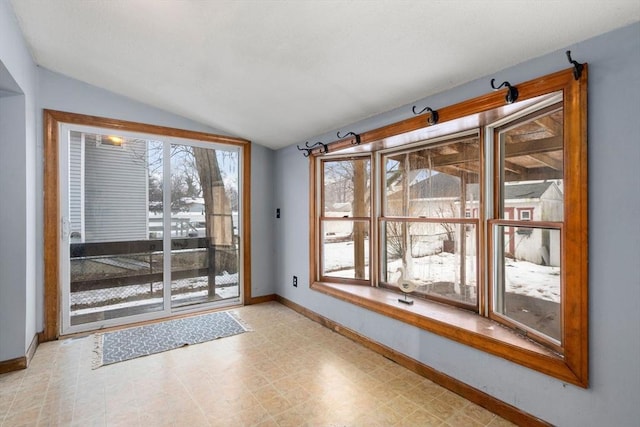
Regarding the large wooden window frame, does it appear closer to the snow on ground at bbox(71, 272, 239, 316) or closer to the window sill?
the window sill

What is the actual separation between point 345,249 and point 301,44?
210 centimetres

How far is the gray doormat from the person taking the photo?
2.64 metres

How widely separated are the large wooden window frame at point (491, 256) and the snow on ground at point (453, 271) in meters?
0.16

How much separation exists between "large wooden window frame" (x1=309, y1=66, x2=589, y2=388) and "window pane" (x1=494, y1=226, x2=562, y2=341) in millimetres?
86

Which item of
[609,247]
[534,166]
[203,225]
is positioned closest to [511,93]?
[534,166]

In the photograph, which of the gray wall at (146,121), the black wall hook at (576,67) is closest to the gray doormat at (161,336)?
the gray wall at (146,121)

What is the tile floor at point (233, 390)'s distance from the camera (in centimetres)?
182

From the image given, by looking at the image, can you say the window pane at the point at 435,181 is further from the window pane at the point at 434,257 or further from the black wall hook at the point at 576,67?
the black wall hook at the point at 576,67

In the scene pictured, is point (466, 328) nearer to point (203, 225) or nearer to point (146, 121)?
point (203, 225)

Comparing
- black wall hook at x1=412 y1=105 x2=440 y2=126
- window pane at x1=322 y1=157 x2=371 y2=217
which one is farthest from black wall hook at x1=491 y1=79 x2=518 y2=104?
window pane at x1=322 y1=157 x2=371 y2=217

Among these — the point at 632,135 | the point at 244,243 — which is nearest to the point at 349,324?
the point at 244,243

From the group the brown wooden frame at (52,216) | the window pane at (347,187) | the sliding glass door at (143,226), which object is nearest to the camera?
the brown wooden frame at (52,216)

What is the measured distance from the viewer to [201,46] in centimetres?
212

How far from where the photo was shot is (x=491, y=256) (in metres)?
2.14
